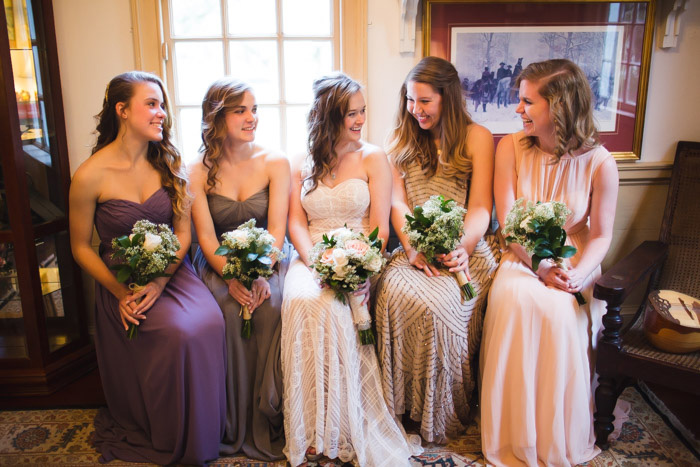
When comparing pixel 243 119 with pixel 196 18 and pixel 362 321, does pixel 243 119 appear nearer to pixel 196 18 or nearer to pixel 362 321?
pixel 196 18

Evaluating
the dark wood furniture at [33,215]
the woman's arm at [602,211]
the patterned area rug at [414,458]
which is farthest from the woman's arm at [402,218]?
the dark wood furniture at [33,215]

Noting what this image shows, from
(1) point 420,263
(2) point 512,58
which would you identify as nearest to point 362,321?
(1) point 420,263

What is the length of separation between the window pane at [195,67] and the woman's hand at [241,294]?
1.23 metres

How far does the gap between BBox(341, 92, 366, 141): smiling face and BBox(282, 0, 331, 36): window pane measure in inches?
25.7

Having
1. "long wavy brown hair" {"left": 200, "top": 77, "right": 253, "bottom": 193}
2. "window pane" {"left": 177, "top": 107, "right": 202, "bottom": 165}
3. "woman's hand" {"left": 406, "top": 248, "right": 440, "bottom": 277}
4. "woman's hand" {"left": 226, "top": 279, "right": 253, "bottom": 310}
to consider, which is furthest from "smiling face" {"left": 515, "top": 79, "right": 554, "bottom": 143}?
"window pane" {"left": 177, "top": 107, "right": 202, "bottom": 165}

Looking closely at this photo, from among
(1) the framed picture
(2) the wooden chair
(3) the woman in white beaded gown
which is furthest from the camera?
(1) the framed picture

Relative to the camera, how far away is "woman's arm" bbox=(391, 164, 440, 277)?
264 cm

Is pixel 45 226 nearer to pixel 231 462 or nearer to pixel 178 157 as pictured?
pixel 178 157

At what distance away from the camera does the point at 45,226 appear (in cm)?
296

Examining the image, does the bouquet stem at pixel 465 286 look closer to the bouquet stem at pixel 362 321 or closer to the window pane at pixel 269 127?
the bouquet stem at pixel 362 321

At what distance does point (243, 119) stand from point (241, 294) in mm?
841

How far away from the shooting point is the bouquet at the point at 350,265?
2.37m

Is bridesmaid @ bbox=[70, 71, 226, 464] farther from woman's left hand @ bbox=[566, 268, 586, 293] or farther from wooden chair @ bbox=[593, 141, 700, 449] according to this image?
wooden chair @ bbox=[593, 141, 700, 449]

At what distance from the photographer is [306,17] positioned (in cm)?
319
